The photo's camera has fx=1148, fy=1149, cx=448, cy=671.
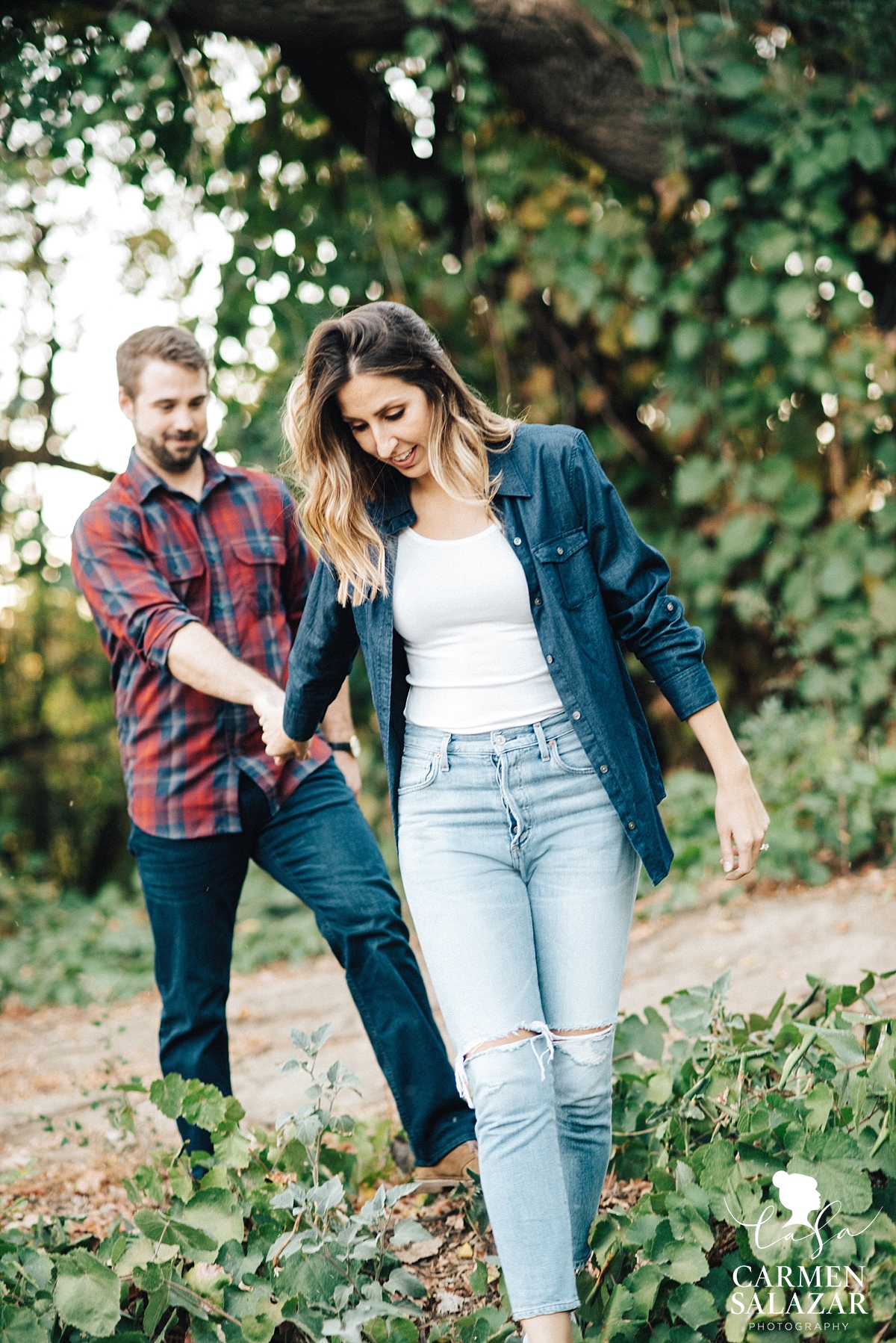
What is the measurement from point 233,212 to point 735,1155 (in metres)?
4.61

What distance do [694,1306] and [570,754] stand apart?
91 cm

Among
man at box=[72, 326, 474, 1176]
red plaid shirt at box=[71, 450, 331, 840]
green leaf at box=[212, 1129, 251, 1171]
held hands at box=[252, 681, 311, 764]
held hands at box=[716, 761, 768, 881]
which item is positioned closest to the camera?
held hands at box=[716, 761, 768, 881]

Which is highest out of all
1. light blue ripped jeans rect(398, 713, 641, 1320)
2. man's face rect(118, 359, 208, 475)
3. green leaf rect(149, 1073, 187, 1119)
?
man's face rect(118, 359, 208, 475)

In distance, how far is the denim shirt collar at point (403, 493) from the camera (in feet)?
6.63

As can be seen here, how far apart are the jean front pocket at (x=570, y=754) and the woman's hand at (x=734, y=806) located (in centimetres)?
19

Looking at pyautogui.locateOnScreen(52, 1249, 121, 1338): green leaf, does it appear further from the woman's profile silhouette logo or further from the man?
the woman's profile silhouette logo

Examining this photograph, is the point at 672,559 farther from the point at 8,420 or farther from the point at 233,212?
the point at 8,420

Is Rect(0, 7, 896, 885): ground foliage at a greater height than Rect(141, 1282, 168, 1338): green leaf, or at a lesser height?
greater

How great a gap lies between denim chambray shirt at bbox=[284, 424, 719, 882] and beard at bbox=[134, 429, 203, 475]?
2.68 feet

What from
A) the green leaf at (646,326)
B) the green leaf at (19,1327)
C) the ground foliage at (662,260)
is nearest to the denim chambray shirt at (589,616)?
the green leaf at (19,1327)

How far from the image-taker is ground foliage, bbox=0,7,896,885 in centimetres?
456

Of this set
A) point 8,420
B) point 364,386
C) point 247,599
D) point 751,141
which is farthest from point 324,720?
point 8,420

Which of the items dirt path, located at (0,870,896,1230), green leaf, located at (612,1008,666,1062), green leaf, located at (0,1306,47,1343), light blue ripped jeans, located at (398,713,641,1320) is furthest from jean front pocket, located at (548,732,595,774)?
dirt path, located at (0,870,896,1230)

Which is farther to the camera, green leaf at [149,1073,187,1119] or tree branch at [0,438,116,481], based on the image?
tree branch at [0,438,116,481]
